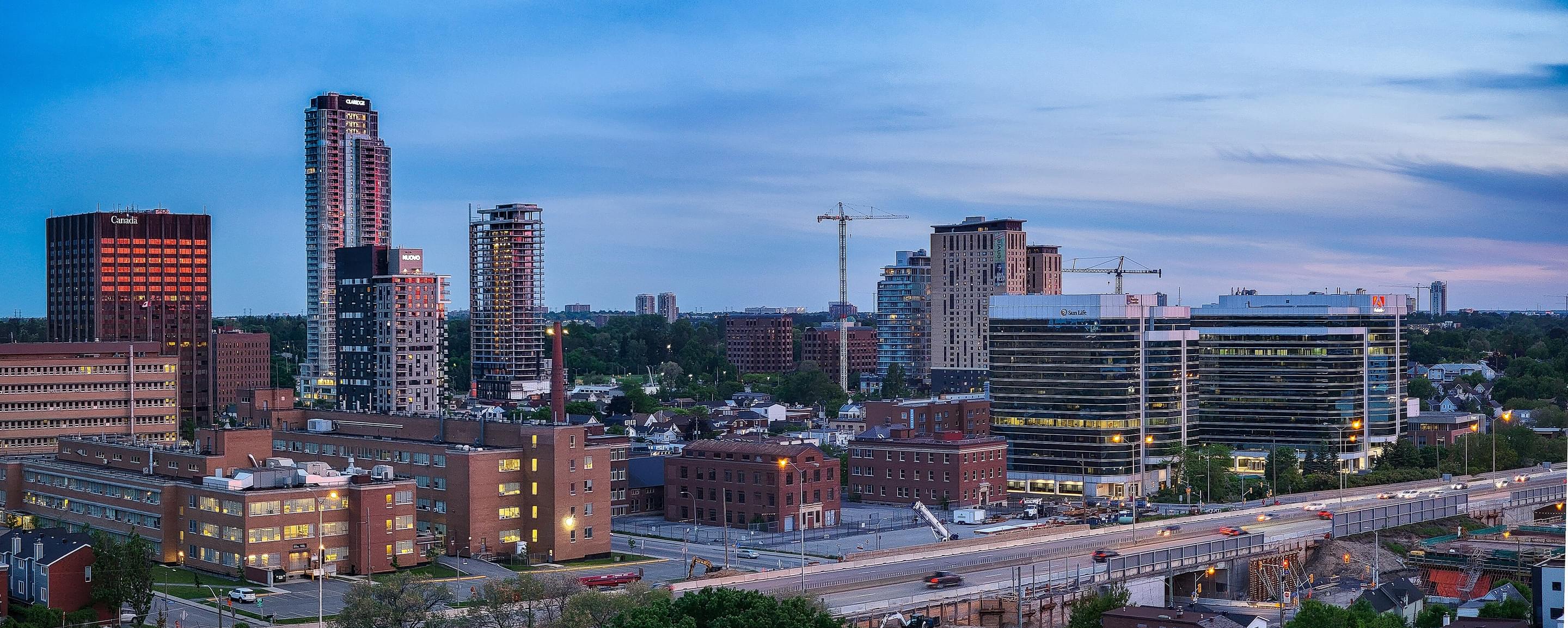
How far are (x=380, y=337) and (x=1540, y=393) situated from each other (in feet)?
398

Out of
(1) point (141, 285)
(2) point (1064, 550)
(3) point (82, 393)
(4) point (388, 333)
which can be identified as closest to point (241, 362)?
(4) point (388, 333)

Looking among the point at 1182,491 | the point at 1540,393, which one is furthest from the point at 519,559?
the point at 1540,393

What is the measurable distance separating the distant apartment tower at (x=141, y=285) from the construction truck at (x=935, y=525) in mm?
95711

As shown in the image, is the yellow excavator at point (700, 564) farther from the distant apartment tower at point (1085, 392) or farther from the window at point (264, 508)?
the distant apartment tower at point (1085, 392)

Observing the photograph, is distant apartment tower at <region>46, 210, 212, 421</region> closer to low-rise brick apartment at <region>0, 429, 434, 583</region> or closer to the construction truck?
low-rise brick apartment at <region>0, 429, 434, 583</region>

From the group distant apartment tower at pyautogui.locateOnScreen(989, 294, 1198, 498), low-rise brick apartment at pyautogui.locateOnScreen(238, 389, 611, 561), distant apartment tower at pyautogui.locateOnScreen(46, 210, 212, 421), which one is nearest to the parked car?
low-rise brick apartment at pyautogui.locateOnScreen(238, 389, 611, 561)

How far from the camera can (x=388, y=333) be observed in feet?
589

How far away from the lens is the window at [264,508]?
69875 mm

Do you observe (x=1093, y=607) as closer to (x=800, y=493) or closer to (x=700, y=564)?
(x=700, y=564)

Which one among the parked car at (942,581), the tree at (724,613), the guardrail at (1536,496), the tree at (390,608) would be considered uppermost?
the tree at (724,613)

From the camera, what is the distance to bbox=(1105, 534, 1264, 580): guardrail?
71688 millimetres

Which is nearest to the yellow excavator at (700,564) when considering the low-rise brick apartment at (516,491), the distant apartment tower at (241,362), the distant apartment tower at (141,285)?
the low-rise brick apartment at (516,491)

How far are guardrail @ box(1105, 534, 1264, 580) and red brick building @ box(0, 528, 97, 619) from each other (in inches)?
1657

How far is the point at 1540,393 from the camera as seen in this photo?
154 metres
